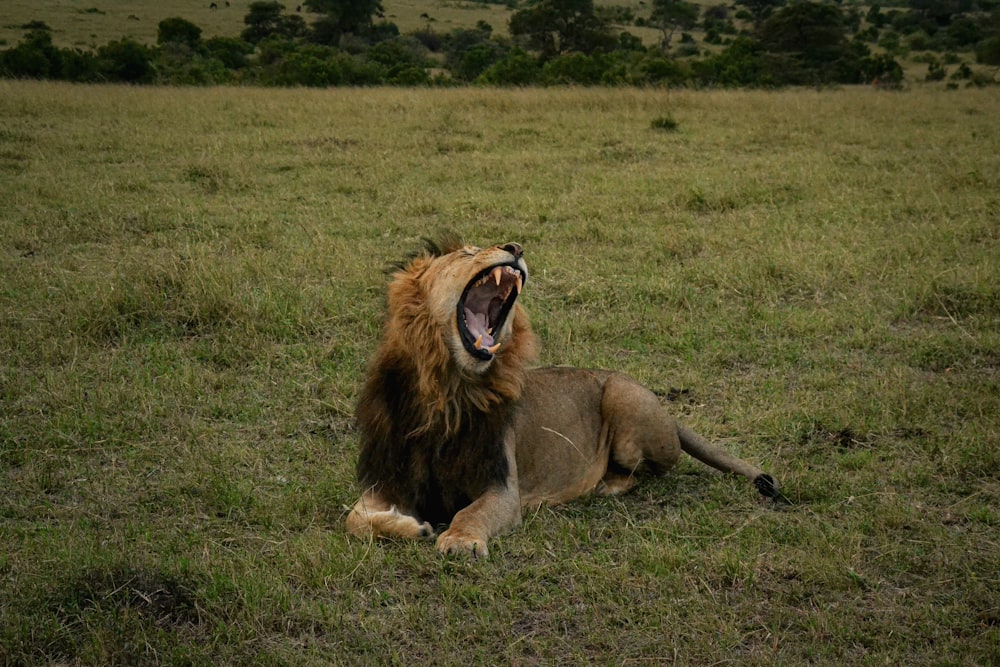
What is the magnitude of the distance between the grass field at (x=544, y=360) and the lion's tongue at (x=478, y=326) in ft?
2.57

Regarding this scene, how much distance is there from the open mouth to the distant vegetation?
16.0 metres

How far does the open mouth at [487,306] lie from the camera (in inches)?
164

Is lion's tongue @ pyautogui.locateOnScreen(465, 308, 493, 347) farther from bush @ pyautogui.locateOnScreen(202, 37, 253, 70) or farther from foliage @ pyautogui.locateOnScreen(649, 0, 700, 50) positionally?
foliage @ pyautogui.locateOnScreen(649, 0, 700, 50)

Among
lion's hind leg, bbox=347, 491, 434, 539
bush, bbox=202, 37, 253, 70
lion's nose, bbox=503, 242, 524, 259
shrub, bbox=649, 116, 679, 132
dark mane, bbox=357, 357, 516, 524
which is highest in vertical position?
lion's nose, bbox=503, 242, 524, 259

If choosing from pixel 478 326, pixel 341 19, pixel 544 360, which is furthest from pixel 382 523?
pixel 341 19

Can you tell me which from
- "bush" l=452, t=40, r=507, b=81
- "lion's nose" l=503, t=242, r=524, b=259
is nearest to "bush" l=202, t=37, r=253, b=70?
"bush" l=452, t=40, r=507, b=81

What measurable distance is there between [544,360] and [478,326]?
7.02 ft

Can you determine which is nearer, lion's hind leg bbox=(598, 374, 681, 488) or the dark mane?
the dark mane

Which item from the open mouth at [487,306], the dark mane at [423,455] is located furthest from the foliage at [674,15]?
the dark mane at [423,455]

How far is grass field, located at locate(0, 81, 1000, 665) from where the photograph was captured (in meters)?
3.58

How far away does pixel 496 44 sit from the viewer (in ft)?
128

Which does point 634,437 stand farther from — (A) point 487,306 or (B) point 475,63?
(B) point 475,63

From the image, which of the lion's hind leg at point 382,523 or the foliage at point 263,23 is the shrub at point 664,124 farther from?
the foliage at point 263,23

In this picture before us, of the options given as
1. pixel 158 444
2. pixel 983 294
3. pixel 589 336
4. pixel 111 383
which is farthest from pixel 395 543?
pixel 983 294
